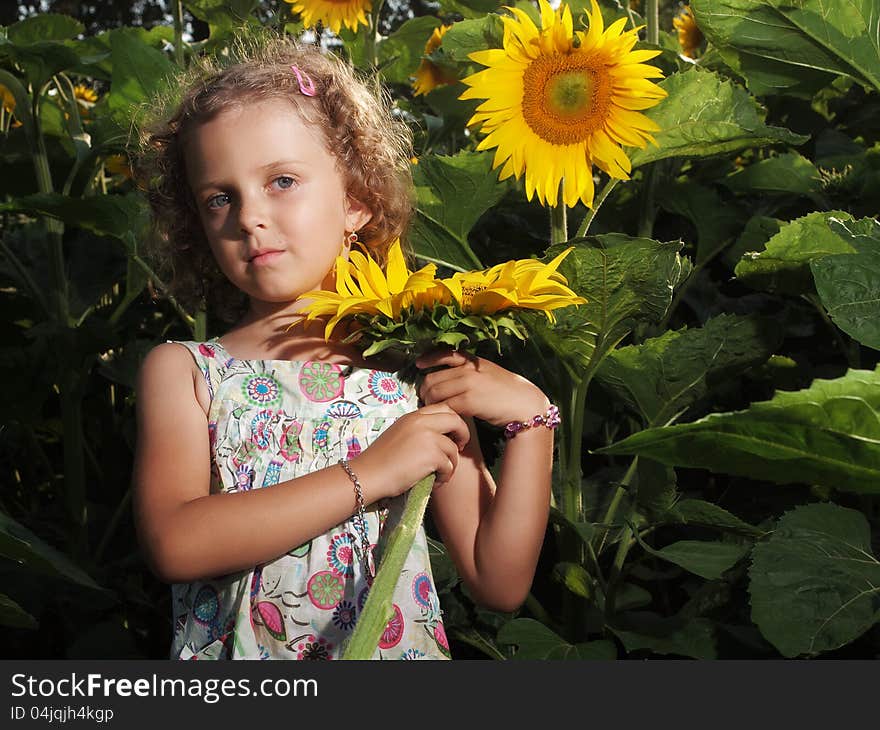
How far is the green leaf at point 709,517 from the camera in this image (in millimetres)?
1315

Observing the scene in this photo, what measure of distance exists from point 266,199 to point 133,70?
734 millimetres

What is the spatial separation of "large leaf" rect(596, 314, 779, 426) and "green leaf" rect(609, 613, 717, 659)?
0.88 feet

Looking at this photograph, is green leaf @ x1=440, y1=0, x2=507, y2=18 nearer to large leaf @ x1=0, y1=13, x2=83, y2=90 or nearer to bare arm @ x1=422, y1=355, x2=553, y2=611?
large leaf @ x1=0, y1=13, x2=83, y2=90

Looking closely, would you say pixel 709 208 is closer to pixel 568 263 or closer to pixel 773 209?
pixel 773 209

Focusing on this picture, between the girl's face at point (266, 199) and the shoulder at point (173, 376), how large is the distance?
9 cm

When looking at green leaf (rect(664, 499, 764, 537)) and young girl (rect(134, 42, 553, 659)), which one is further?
green leaf (rect(664, 499, 764, 537))

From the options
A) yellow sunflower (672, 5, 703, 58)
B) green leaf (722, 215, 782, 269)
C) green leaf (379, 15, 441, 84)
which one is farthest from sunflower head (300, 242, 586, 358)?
A: yellow sunflower (672, 5, 703, 58)

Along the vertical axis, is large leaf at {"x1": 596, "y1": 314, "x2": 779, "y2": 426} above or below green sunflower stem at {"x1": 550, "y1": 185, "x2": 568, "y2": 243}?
below

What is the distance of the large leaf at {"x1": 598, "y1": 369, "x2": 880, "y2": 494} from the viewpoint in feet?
2.37

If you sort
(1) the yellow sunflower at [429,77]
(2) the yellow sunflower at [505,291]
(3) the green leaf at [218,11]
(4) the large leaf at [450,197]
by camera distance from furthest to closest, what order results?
1. (1) the yellow sunflower at [429,77]
2. (3) the green leaf at [218,11]
3. (4) the large leaf at [450,197]
4. (2) the yellow sunflower at [505,291]

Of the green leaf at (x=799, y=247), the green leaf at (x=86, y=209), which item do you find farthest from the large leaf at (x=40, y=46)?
the green leaf at (x=799, y=247)

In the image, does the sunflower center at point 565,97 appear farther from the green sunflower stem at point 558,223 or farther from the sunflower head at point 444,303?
the sunflower head at point 444,303

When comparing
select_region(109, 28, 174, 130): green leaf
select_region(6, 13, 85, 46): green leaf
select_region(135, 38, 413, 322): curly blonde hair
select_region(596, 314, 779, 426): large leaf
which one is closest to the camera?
select_region(135, 38, 413, 322): curly blonde hair

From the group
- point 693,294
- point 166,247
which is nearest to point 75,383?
point 166,247
